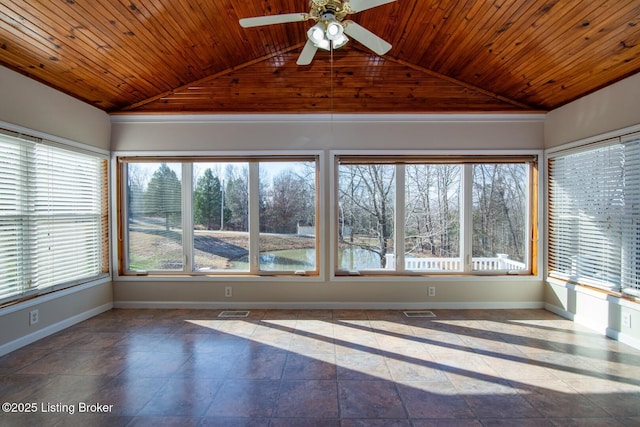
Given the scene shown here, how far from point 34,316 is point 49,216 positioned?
1.04 m

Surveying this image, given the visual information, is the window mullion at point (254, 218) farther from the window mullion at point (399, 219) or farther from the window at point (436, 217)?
the window mullion at point (399, 219)

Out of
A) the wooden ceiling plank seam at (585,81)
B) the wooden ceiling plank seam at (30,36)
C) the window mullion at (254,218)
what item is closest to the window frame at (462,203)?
the wooden ceiling plank seam at (585,81)

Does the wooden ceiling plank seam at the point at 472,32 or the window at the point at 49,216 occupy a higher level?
the wooden ceiling plank seam at the point at 472,32

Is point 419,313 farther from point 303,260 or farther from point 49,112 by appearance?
point 49,112

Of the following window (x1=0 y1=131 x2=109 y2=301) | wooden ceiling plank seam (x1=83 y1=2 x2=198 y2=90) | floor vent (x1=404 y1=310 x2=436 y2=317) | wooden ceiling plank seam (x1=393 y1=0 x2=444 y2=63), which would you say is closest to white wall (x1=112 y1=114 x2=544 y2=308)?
floor vent (x1=404 y1=310 x2=436 y2=317)

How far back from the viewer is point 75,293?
3605 millimetres

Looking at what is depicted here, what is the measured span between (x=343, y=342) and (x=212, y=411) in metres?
1.41

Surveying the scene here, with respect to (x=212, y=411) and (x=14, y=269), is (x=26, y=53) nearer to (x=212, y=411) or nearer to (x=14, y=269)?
(x=14, y=269)

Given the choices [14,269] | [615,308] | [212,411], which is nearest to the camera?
[212,411]

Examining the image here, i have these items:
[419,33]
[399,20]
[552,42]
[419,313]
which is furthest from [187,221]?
[552,42]

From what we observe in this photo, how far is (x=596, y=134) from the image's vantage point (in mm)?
3361

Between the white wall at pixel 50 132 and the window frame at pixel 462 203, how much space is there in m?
3.06

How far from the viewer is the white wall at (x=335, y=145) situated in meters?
4.08

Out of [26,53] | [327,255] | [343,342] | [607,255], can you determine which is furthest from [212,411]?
[607,255]
